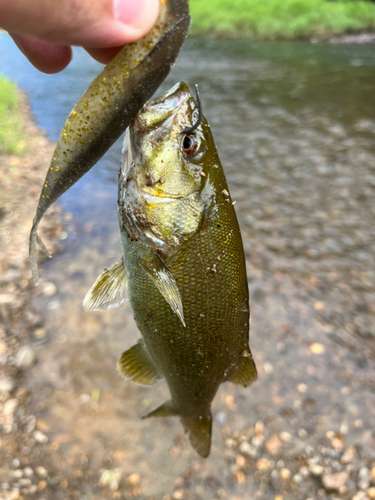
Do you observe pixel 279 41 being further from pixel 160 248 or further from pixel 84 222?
pixel 160 248

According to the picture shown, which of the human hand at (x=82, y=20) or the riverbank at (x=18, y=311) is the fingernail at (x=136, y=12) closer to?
the human hand at (x=82, y=20)

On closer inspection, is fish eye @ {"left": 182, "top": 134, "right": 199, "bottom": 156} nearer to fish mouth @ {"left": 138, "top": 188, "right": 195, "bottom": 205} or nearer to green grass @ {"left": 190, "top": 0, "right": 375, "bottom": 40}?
fish mouth @ {"left": 138, "top": 188, "right": 195, "bottom": 205}

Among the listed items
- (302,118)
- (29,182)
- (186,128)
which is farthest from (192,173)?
(302,118)

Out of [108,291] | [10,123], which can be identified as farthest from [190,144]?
[10,123]

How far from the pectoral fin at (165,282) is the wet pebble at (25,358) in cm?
243

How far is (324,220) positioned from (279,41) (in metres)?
15.0

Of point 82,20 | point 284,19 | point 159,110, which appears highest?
point 82,20

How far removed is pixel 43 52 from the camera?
2.07 m

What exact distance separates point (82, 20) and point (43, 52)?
1.06m

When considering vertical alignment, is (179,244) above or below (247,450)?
above

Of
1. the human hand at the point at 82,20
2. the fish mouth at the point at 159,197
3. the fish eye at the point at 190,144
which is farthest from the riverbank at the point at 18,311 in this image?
the human hand at the point at 82,20

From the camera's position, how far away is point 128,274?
1735 mm

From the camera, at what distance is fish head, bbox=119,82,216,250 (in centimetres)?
151

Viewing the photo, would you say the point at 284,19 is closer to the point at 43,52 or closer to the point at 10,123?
the point at 10,123
